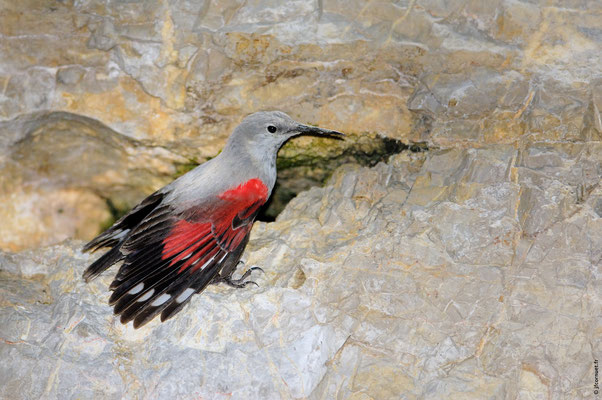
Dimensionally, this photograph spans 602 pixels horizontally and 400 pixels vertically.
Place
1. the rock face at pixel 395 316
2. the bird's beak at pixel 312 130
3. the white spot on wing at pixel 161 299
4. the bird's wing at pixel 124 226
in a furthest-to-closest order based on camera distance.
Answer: the bird's beak at pixel 312 130
the bird's wing at pixel 124 226
the white spot on wing at pixel 161 299
the rock face at pixel 395 316

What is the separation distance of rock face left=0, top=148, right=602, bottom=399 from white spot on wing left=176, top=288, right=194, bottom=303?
0.07 metres

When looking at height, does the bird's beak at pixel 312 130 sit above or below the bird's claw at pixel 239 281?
above

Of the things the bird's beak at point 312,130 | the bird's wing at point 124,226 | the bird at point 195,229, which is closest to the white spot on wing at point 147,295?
the bird at point 195,229

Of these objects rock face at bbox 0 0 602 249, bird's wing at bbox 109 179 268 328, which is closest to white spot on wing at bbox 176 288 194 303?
bird's wing at bbox 109 179 268 328

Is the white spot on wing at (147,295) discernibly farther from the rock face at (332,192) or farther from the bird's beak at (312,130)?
the bird's beak at (312,130)

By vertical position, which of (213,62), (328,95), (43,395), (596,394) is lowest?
(596,394)

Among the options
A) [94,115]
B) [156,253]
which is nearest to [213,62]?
[94,115]

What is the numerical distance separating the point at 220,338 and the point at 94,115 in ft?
5.25

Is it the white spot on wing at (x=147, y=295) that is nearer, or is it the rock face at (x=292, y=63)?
the white spot on wing at (x=147, y=295)

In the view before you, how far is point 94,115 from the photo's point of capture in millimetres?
3520

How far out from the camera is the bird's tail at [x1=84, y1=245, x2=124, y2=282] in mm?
3039

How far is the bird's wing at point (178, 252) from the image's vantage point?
9.21 ft

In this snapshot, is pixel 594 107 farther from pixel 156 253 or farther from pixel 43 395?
pixel 43 395

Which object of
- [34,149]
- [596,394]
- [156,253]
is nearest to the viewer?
[596,394]
